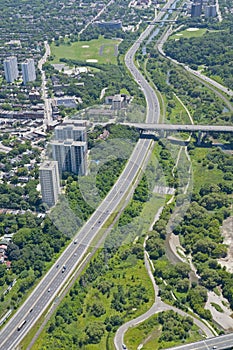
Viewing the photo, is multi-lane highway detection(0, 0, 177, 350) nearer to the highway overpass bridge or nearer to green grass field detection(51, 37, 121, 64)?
the highway overpass bridge

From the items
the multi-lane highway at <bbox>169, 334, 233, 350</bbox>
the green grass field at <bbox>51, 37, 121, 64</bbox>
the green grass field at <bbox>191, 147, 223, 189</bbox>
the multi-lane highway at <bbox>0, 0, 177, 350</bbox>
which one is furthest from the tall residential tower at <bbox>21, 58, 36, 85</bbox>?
→ the multi-lane highway at <bbox>169, 334, 233, 350</bbox>

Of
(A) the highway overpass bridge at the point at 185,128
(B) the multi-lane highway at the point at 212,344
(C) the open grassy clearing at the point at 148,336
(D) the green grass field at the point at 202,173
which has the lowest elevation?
(D) the green grass field at the point at 202,173

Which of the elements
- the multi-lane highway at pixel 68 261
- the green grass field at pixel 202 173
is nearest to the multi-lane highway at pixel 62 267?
the multi-lane highway at pixel 68 261

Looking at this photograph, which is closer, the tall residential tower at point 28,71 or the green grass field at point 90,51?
the tall residential tower at point 28,71

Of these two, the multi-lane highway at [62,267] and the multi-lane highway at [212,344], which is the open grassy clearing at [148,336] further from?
the multi-lane highway at [62,267]

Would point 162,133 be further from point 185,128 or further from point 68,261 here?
point 68,261

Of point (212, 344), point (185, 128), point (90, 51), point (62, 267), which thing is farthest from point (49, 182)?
point (90, 51)
